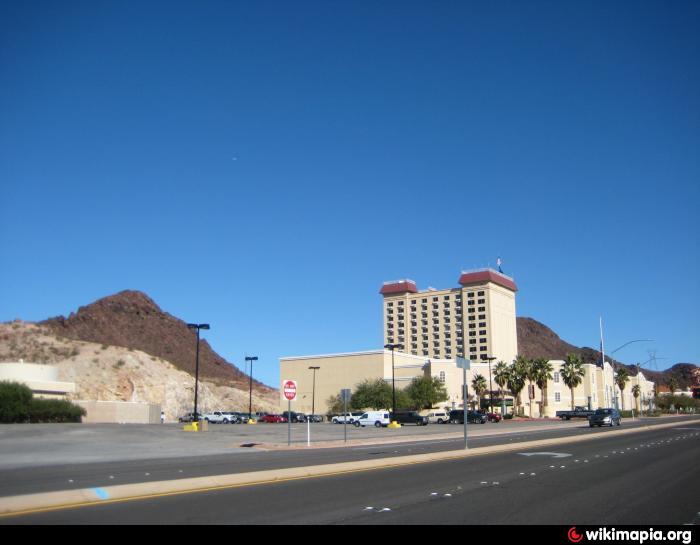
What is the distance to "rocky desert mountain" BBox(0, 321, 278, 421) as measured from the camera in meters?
90.7

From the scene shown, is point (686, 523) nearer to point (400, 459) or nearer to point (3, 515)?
point (3, 515)

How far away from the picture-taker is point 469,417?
7600cm

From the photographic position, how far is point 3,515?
11.6m

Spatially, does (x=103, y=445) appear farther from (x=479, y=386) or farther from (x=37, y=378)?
(x=479, y=386)

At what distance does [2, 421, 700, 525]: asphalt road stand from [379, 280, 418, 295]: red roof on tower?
577 feet

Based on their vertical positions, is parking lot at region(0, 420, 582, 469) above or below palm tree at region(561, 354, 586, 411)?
below

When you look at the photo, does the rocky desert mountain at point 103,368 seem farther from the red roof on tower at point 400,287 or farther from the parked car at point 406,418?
the red roof on tower at point 400,287

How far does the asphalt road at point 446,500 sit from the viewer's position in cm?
1109

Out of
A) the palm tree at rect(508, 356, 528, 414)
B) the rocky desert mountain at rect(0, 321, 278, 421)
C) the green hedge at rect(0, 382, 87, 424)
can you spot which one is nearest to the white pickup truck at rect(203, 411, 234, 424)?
the rocky desert mountain at rect(0, 321, 278, 421)

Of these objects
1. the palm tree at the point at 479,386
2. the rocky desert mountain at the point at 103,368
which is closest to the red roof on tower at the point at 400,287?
the palm tree at the point at 479,386
